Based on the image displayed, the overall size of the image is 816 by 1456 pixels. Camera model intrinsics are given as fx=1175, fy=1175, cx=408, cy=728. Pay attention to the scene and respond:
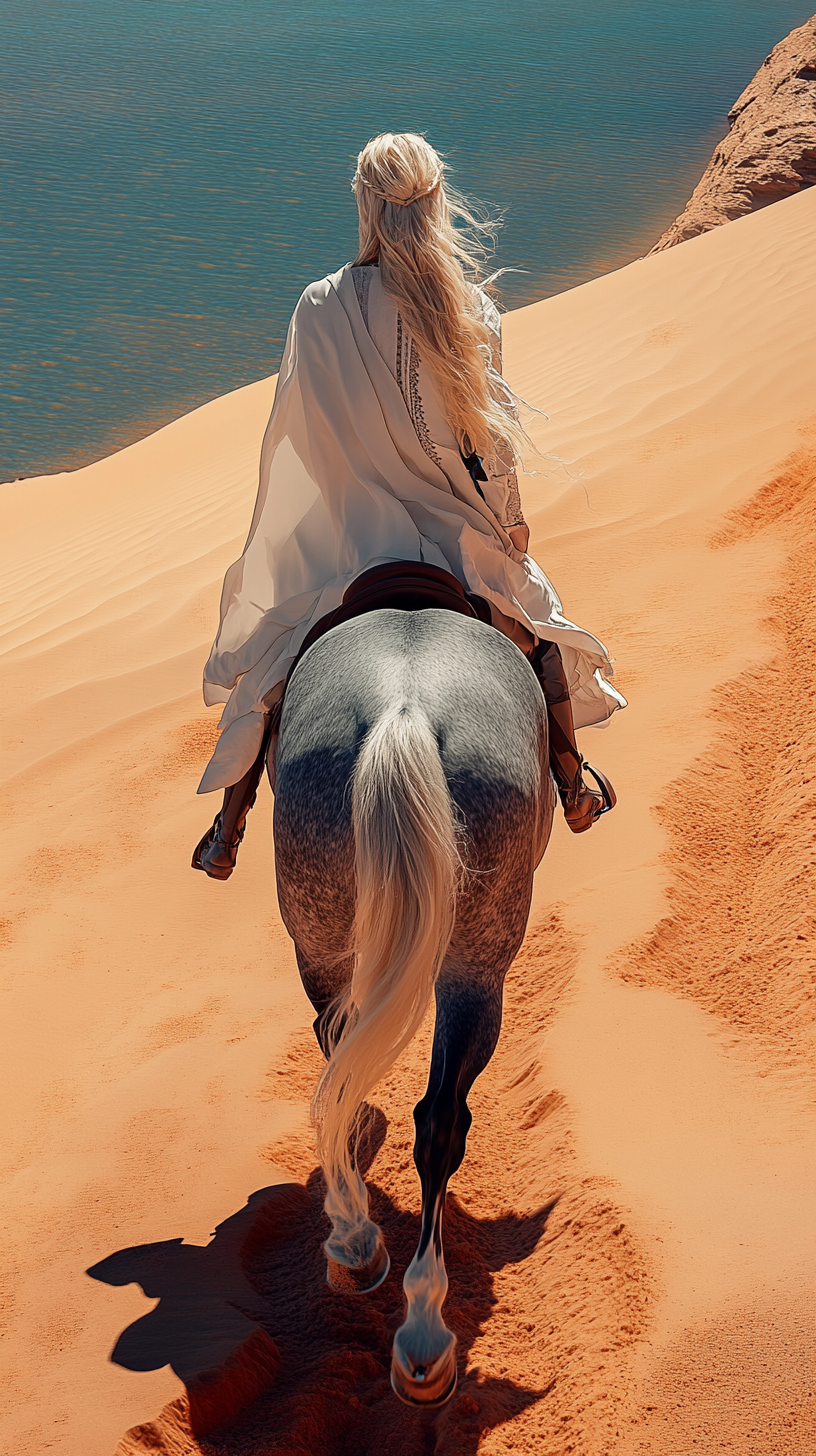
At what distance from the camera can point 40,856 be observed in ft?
14.3

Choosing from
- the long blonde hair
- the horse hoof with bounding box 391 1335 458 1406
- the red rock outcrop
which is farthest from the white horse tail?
the red rock outcrop

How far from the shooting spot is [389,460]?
111 inches

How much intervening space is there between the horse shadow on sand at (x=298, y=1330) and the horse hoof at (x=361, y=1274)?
12 cm

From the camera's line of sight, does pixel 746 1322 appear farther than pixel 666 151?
No

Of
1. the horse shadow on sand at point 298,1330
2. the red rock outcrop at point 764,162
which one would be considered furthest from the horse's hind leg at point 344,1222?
the red rock outcrop at point 764,162

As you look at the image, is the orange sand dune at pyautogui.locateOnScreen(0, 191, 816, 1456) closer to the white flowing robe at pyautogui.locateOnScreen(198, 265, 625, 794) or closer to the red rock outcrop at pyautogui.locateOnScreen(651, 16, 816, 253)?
the white flowing robe at pyautogui.locateOnScreen(198, 265, 625, 794)

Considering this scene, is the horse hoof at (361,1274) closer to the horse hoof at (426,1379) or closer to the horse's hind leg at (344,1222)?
the horse's hind leg at (344,1222)

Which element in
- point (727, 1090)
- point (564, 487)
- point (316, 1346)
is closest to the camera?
point (316, 1346)

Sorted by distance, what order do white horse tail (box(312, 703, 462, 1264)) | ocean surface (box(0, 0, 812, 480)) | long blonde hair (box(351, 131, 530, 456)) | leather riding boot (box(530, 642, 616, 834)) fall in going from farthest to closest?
ocean surface (box(0, 0, 812, 480))
leather riding boot (box(530, 642, 616, 834))
long blonde hair (box(351, 131, 530, 456))
white horse tail (box(312, 703, 462, 1264))

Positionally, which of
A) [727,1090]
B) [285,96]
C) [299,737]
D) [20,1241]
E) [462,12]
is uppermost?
[462,12]

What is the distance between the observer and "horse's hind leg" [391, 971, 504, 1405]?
83.9 inches

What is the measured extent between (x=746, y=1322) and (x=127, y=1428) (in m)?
1.20

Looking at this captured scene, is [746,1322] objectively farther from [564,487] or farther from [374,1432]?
[564,487]

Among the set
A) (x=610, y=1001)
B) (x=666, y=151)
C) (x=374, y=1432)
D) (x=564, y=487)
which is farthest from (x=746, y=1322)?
(x=666, y=151)
